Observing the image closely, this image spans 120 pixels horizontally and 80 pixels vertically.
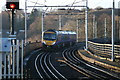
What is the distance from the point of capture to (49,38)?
3403cm

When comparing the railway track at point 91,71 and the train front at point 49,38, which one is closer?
the railway track at point 91,71

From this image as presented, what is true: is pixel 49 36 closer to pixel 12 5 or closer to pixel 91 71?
pixel 91 71

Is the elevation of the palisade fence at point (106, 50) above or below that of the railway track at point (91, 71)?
above

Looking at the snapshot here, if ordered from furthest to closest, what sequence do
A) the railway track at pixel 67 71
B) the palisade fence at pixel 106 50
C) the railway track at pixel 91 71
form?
the palisade fence at pixel 106 50, the railway track at pixel 67 71, the railway track at pixel 91 71

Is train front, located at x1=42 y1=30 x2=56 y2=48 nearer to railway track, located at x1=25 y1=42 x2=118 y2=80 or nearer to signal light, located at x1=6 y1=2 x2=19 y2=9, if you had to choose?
railway track, located at x1=25 y1=42 x2=118 y2=80

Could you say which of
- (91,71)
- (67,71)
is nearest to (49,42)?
(67,71)

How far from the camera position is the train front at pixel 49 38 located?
111 ft

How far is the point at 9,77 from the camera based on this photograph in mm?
9148

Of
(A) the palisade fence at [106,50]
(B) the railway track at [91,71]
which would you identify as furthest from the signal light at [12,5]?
(A) the palisade fence at [106,50]

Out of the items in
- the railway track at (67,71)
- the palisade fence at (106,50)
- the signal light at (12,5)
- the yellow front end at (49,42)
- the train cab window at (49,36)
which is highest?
the signal light at (12,5)

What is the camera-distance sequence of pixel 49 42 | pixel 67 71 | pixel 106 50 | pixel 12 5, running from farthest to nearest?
1. pixel 49 42
2. pixel 106 50
3. pixel 67 71
4. pixel 12 5

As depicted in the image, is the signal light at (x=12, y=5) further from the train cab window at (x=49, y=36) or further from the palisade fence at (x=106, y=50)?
the train cab window at (x=49, y=36)

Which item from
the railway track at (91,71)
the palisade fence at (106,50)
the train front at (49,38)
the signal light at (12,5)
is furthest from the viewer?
the train front at (49,38)

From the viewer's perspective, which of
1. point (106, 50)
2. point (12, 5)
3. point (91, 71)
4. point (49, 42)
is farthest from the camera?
point (49, 42)
